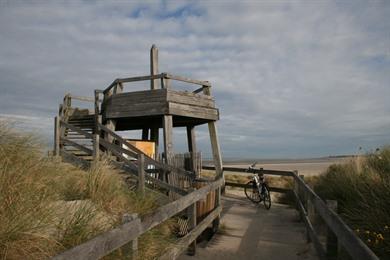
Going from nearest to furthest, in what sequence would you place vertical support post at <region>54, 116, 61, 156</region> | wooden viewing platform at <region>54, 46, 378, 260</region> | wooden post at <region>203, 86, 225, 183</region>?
wooden viewing platform at <region>54, 46, 378, 260</region> < vertical support post at <region>54, 116, 61, 156</region> < wooden post at <region>203, 86, 225, 183</region>

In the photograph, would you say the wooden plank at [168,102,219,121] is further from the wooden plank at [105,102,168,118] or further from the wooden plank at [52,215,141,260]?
the wooden plank at [52,215,141,260]

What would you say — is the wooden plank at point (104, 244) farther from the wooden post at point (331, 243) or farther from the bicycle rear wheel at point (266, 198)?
the bicycle rear wheel at point (266, 198)

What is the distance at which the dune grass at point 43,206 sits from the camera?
3381 millimetres

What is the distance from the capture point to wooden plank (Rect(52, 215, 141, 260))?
2.66 metres

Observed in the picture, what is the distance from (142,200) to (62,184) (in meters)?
1.49

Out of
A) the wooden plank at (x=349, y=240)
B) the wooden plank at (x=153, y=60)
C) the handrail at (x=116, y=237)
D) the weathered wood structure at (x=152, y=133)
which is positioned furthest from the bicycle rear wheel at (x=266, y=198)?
the wooden plank at (x=349, y=240)

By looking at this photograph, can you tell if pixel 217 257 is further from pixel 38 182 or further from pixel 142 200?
pixel 38 182

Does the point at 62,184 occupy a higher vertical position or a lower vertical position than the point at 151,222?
higher

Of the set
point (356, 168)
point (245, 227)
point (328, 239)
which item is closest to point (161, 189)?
point (245, 227)

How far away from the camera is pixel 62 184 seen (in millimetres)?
6094

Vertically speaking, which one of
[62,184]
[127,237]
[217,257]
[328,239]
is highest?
[62,184]

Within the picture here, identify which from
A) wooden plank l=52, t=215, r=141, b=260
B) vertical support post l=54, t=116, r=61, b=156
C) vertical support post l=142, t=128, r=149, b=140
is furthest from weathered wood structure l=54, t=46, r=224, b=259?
wooden plank l=52, t=215, r=141, b=260

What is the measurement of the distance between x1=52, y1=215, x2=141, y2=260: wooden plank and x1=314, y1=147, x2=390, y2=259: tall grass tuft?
280cm

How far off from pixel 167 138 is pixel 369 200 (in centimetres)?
683
